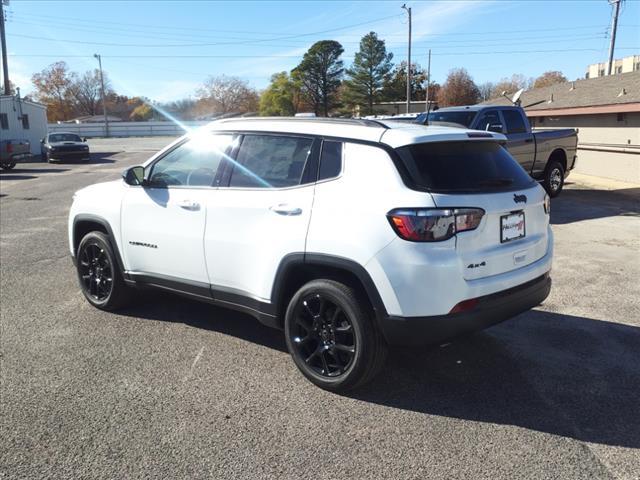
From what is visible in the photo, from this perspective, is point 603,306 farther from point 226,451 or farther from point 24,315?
point 24,315

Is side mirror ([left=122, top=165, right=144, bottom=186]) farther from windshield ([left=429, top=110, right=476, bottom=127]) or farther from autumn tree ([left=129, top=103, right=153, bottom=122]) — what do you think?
autumn tree ([left=129, top=103, right=153, bottom=122])

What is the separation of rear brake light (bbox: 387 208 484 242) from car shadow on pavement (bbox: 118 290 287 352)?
1.73 meters

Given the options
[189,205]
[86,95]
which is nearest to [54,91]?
[86,95]

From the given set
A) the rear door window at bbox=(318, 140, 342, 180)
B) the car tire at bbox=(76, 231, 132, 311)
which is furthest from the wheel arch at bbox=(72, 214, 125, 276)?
the rear door window at bbox=(318, 140, 342, 180)

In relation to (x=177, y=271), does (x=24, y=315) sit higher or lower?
lower

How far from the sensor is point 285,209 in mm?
3789

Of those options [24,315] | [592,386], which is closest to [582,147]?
[592,386]

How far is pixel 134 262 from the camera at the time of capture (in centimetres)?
490

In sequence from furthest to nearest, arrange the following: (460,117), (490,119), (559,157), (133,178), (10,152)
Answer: (10,152) < (559,157) < (490,119) < (460,117) < (133,178)

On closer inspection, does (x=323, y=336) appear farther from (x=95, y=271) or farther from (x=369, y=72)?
(x=369, y=72)

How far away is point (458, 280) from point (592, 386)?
1.41 m

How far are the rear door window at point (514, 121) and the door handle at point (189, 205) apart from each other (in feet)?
27.7

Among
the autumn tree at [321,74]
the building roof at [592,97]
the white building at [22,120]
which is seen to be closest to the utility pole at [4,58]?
the white building at [22,120]

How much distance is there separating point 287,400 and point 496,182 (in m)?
2.04
